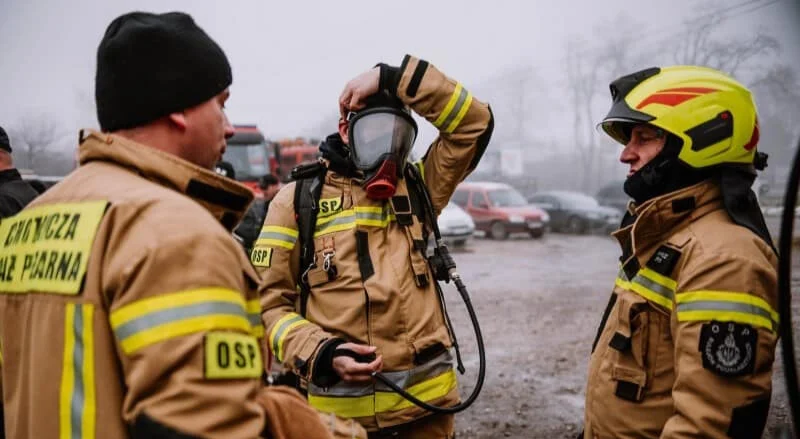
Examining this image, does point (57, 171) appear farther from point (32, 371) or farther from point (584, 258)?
point (32, 371)

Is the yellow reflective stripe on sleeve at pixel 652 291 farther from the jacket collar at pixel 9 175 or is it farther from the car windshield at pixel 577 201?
the car windshield at pixel 577 201

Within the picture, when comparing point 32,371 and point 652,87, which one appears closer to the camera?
point 32,371

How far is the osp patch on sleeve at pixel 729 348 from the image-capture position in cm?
168

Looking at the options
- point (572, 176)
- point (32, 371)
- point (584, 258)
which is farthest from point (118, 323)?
point (572, 176)

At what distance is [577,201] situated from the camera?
20609 millimetres

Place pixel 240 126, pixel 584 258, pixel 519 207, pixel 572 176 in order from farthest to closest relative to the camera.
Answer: pixel 572 176, pixel 519 207, pixel 240 126, pixel 584 258

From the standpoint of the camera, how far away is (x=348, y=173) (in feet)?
8.78

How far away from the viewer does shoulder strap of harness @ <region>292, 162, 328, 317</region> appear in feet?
8.54

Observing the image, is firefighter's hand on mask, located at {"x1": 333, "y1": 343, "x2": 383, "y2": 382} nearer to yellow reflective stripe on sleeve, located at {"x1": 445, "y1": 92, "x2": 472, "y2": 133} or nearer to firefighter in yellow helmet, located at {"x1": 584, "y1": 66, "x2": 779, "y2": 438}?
firefighter in yellow helmet, located at {"x1": 584, "y1": 66, "x2": 779, "y2": 438}

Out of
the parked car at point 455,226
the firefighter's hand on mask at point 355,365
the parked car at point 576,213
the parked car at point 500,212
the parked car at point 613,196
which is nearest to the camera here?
the firefighter's hand on mask at point 355,365

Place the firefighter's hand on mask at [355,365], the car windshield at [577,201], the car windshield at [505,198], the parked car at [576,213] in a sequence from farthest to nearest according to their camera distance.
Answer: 1. the car windshield at [577,201]
2. the parked car at [576,213]
3. the car windshield at [505,198]
4. the firefighter's hand on mask at [355,365]

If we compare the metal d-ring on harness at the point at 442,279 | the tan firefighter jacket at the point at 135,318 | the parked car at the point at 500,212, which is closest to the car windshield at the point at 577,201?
the parked car at the point at 500,212

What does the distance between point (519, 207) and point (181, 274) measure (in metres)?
18.5

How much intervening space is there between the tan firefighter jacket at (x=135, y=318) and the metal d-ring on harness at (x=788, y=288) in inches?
42.6
